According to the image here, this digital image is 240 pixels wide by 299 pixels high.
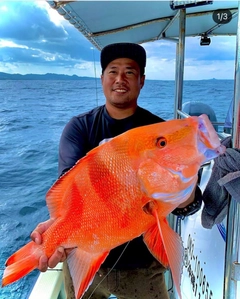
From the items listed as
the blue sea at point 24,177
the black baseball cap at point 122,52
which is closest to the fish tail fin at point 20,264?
the black baseball cap at point 122,52

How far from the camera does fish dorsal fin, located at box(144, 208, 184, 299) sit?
2.59 ft

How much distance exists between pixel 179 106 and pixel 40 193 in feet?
18.9

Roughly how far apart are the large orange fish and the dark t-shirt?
0.48 m

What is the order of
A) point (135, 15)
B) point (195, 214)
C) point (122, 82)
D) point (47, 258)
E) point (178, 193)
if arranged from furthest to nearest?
1. point (135, 15)
2. point (195, 214)
3. point (122, 82)
4. point (47, 258)
5. point (178, 193)

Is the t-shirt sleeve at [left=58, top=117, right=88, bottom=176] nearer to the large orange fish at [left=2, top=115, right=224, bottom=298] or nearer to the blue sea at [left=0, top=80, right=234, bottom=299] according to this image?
the large orange fish at [left=2, top=115, right=224, bottom=298]

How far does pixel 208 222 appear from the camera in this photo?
3.63 feet

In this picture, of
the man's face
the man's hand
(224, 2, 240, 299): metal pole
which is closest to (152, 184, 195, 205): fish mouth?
(224, 2, 240, 299): metal pole

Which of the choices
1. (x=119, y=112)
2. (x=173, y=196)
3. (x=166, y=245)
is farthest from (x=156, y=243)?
(x=119, y=112)

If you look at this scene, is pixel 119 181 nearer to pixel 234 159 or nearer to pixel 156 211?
pixel 156 211

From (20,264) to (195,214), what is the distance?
117 centimetres

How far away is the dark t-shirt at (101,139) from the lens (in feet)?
4.64

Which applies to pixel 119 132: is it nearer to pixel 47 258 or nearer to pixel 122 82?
pixel 122 82

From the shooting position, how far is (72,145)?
1.44 meters

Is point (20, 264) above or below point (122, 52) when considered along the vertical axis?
below
